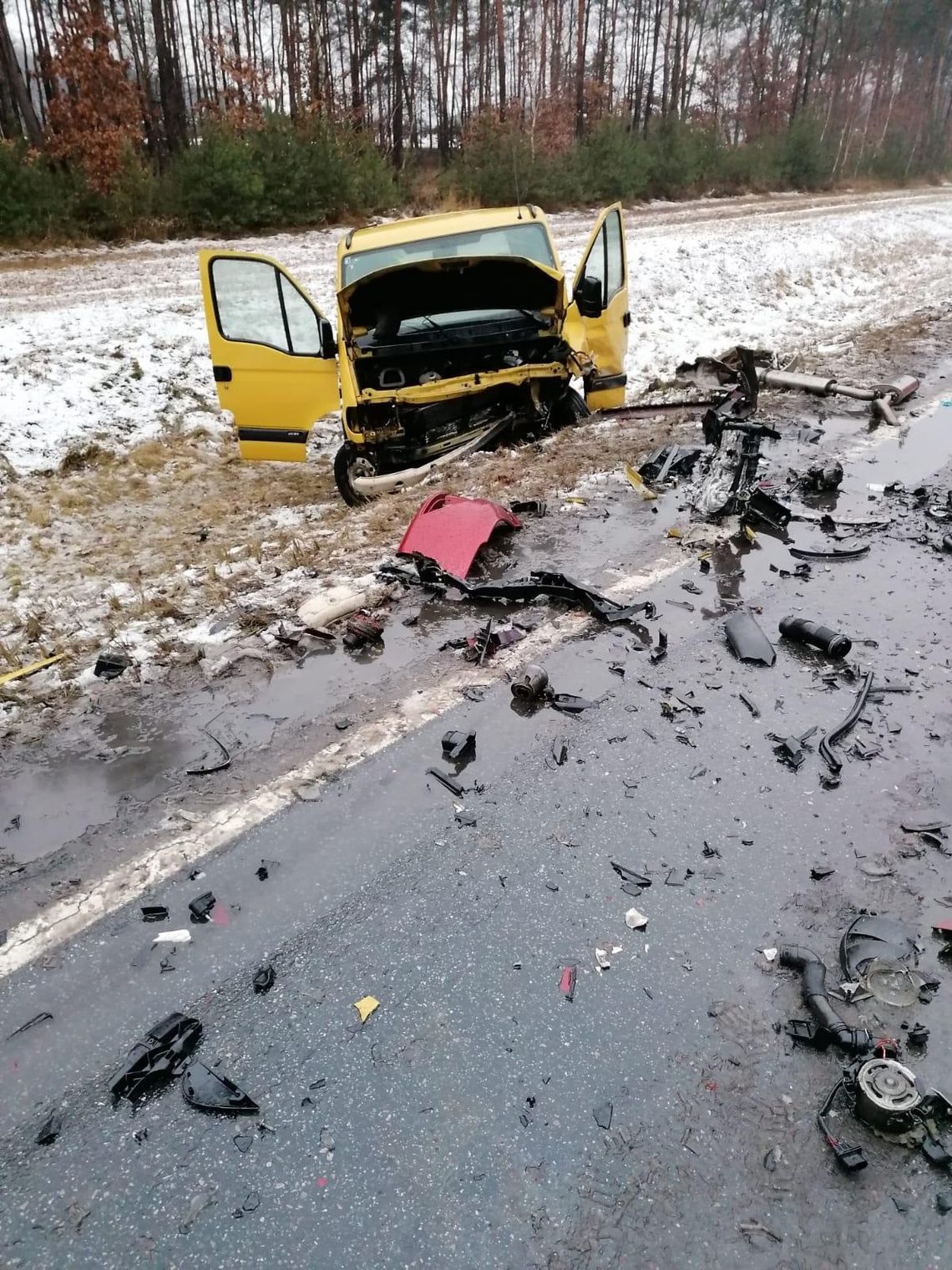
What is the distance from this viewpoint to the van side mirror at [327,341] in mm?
6562

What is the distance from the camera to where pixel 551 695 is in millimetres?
3738

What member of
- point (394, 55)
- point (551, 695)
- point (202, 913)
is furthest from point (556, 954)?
point (394, 55)

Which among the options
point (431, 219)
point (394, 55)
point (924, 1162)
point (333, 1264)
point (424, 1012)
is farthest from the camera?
point (394, 55)

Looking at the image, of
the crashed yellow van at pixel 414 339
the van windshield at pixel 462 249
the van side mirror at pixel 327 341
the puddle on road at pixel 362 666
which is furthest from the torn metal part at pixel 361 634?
the van windshield at pixel 462 249

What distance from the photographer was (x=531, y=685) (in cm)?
368

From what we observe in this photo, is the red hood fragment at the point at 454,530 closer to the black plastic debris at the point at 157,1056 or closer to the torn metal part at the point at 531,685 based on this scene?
the torn metal part at the point at 531,685

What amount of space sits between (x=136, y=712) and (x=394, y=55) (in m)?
29.5

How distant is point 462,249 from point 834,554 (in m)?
4.22

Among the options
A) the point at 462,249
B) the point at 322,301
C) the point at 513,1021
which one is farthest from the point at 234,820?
the point at 322,301

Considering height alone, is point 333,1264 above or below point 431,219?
below

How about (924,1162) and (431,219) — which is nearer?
(924,1162)

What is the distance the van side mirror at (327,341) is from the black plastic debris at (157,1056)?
561 cm

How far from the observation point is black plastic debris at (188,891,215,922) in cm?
264

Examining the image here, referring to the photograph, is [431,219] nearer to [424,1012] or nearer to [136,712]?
[136,712]
